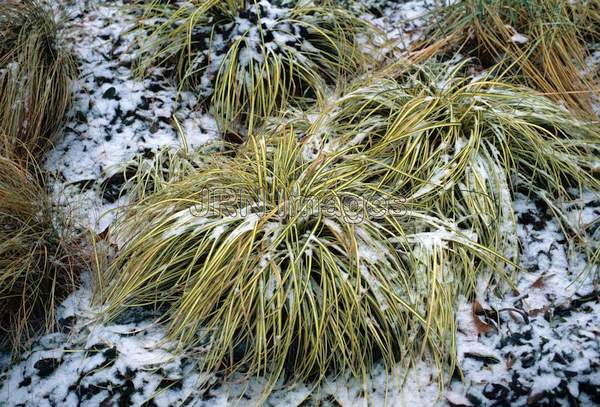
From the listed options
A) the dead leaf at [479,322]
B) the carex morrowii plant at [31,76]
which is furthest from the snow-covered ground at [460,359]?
the carex morrowii plant at [31,76]

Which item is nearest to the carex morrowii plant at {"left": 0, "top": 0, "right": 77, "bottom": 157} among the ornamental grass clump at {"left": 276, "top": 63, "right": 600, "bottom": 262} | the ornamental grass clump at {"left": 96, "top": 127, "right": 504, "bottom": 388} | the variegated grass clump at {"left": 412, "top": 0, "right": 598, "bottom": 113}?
the ornamental grass clump at {"left": 96, "top": 127, "right": 504, "bottom": 388}

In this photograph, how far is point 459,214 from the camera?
9.31 feet

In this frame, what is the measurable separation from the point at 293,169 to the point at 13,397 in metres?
1.51

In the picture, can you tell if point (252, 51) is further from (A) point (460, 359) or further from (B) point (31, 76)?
(A) point (460, 359)

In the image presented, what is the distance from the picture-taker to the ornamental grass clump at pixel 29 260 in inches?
103

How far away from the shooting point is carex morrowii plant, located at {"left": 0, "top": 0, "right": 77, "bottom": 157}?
328 cm

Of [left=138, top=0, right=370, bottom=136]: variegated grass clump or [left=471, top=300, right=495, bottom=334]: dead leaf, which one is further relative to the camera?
[left=138, top=0, right=370, bottom=136]: variegated grass clump

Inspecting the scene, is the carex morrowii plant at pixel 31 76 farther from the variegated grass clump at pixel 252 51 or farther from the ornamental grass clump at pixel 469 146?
the ornamental grass clump at pixel 469 146

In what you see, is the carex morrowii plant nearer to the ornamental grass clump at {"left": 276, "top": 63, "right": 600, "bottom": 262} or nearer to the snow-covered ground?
the snow-covered ground

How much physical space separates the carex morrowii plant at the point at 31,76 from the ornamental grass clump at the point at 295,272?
2.90 feet

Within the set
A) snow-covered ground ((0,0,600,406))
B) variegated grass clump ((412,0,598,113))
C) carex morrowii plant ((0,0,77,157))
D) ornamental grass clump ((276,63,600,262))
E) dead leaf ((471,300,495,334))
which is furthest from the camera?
variegated grass clump ((412,0,598,113))

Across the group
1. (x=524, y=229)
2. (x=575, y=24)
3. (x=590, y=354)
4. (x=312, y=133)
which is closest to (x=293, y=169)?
(x=312, y=133)

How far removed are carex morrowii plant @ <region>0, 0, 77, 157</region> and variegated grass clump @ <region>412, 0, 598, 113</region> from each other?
202 centimetres

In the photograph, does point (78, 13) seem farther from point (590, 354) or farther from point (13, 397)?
point (590, 354)
